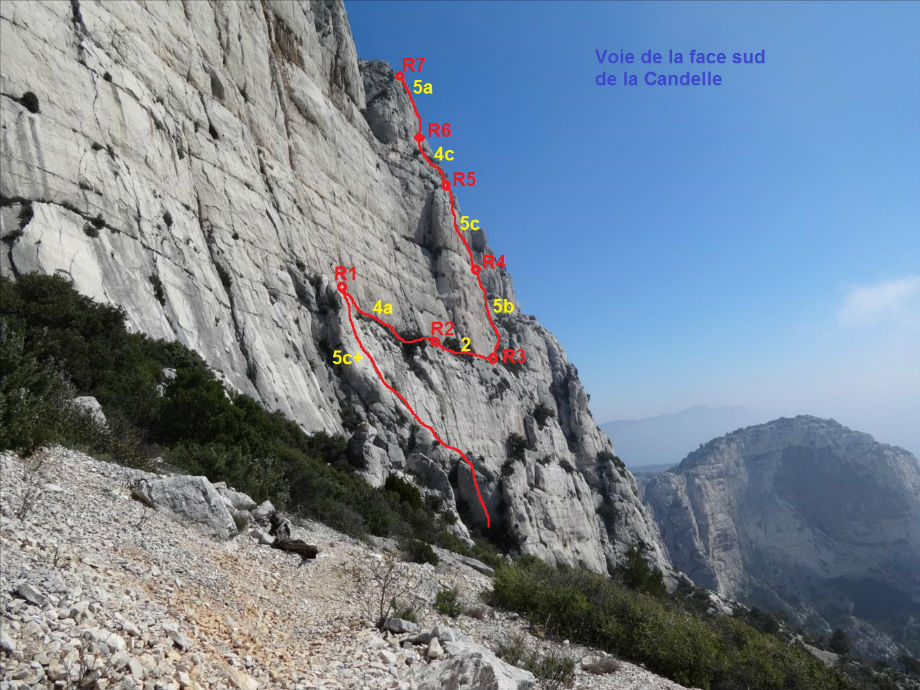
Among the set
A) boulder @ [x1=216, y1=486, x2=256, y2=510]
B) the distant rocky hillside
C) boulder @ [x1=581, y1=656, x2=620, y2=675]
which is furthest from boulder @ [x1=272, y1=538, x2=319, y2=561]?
the distant rocky hillside

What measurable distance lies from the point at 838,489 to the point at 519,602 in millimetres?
220422

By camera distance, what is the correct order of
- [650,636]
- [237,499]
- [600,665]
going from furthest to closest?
1. [237,499]
2. [650,636]
3. [600,665]

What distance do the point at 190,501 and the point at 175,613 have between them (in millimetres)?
4125

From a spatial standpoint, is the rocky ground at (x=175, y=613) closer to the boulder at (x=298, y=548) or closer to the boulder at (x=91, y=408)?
the boulder at (x=298, y=548)

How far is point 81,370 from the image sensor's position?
15.3 meters

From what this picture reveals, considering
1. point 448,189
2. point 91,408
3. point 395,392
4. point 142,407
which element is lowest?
point 91,408

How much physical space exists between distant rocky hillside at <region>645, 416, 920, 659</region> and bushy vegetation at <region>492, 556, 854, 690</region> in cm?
13084

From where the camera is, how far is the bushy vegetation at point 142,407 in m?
11.2

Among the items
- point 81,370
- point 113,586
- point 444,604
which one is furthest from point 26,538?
point 81,370

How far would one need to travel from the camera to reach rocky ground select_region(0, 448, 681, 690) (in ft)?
14.5

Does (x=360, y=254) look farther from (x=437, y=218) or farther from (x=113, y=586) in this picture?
(x=113, y=586)

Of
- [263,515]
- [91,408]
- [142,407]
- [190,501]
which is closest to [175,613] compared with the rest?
[190,501]

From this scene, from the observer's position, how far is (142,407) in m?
15.5

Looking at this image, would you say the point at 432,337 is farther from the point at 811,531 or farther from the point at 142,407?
the point at 811,531
